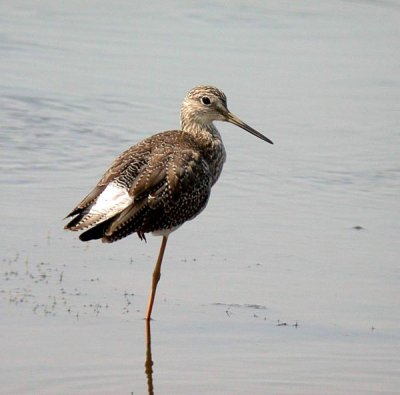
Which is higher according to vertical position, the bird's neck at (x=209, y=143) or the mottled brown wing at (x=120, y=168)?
the bird's neck at (x=209, y=143)

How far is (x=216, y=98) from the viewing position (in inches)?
397

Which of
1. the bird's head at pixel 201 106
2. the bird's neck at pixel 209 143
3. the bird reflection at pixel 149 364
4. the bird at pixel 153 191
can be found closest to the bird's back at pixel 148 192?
the bird at pixel 153 191

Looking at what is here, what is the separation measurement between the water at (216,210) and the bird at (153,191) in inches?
19.5

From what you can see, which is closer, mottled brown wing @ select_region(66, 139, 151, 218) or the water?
the water

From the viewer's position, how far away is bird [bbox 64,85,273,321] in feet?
28.3

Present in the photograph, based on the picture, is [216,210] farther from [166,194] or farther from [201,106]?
[166,194]

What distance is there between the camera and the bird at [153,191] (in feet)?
28.3

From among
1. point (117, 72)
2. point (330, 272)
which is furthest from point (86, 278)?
point (117, 72)

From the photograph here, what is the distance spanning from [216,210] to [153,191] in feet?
6.94

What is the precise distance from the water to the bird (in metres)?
0.49

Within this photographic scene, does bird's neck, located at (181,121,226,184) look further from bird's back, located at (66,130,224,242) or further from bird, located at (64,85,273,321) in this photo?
bird's back, located at (66,130,224,242)

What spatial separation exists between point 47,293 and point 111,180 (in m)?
0.92

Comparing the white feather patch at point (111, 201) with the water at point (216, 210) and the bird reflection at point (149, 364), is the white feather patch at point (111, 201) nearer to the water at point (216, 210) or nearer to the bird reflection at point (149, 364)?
the water at point (216, 210)

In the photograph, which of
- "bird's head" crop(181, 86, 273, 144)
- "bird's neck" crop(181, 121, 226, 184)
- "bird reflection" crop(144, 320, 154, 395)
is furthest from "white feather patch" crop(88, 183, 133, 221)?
"bird's head" crop(181, 86, 273, 144)
